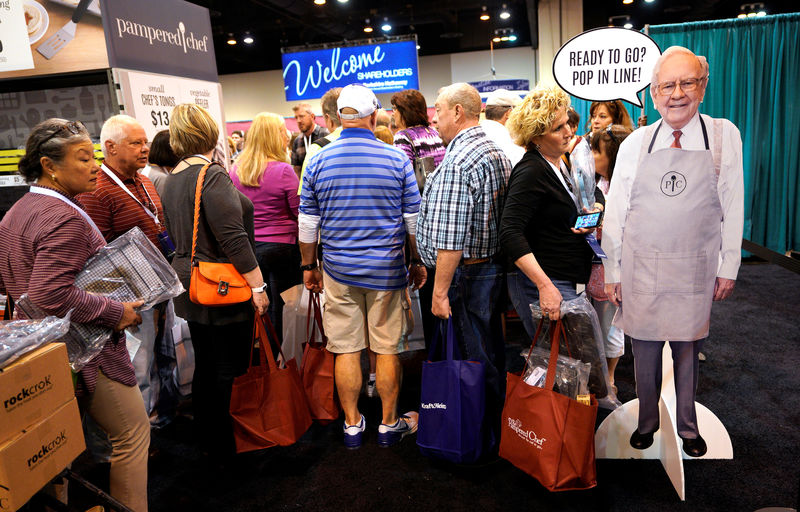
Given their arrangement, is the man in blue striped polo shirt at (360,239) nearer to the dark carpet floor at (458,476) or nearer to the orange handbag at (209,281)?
the dark carpet floor at (458,476)

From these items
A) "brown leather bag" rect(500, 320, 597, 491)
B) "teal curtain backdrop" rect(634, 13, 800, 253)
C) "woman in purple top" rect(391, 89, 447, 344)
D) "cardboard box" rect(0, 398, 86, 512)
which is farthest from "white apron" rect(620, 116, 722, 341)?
"teal curtain backdrop" rect(634, 13, 800, 253)

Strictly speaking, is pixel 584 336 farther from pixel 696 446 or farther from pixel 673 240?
pixel 696 446

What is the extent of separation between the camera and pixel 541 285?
2.07 m

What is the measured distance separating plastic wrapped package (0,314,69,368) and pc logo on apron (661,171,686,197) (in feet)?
6.33

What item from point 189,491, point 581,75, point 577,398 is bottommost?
point 189,491

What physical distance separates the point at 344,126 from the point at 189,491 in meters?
1.78

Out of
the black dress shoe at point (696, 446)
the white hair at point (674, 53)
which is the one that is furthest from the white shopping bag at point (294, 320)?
the white hair at point (674, 53)

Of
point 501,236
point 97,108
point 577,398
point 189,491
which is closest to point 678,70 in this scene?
point 501,236

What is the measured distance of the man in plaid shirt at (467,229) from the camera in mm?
2221

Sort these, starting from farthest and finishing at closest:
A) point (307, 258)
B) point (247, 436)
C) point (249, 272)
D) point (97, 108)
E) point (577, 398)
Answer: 1. point (97, 108)
2. point (307, 258)
3. point (247, 436)
4. point (249, 272)
5. point (577, 398)

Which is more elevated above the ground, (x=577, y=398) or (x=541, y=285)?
(x=541, y=285)

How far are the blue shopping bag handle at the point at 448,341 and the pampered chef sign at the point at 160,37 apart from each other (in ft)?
7.98

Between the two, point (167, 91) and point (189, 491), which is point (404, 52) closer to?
point (167, 91)

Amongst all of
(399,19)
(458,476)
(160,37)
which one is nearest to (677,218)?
(458,476)
